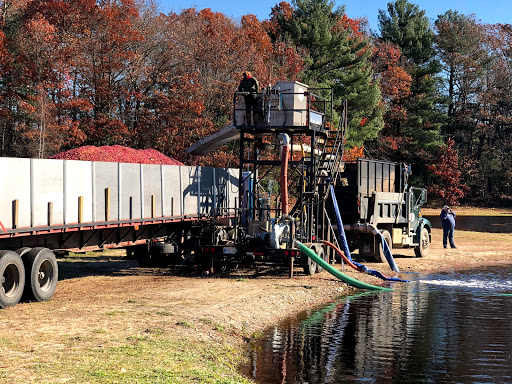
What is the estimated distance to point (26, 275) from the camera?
14.1 meters

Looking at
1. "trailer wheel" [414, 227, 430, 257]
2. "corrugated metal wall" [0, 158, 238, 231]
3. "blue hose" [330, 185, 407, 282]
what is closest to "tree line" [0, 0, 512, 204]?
"corrugated metal wall" [0, 158, 238, 231]

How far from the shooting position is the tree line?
3841 cm

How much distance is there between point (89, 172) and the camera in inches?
650

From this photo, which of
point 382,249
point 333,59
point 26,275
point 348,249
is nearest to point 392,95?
point 333,59

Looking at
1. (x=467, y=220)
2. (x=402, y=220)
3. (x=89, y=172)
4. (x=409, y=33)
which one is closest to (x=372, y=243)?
(x=402, y=220)

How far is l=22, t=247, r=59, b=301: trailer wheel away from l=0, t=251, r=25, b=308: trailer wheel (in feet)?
0.91

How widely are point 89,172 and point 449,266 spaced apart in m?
14.0

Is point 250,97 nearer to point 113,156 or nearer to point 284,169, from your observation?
point 284,169

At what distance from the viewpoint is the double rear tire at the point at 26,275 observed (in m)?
13.3

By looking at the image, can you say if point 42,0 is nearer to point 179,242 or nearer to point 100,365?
point 179,242

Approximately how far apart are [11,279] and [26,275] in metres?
0.43

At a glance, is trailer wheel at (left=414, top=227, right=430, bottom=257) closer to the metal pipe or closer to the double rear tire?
the metal pipe

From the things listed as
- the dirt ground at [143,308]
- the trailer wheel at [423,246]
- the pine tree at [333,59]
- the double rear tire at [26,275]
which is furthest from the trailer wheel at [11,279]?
the pine tree at [333,59]

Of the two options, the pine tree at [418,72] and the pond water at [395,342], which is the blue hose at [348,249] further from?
the pine tree at [418,72]
